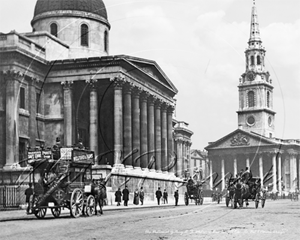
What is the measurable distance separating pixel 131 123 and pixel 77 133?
5066 millimetres

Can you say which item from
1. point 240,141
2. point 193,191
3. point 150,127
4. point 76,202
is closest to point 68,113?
point 150,127

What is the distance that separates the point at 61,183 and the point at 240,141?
394 feet

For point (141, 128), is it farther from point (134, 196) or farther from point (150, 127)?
point (134, 196)

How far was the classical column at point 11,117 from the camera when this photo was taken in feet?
160

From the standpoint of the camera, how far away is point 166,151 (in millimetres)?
68688

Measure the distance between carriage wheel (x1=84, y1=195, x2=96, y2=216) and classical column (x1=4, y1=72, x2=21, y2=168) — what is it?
74.1ft

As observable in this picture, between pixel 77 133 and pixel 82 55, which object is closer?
pixel 77 133

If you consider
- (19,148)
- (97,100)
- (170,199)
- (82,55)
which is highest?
(82,55)

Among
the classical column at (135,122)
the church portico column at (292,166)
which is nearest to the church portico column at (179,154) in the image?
the classical column at (135,122)

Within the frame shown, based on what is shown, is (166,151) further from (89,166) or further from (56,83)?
(89,166)

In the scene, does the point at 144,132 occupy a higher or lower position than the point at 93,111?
lower

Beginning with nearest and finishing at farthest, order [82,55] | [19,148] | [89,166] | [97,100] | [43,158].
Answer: [43,158], [89,166], [19,148], [97,100], [82,55]

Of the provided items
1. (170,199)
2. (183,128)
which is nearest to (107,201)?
(170,199)

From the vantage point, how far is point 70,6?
63.2 metres
